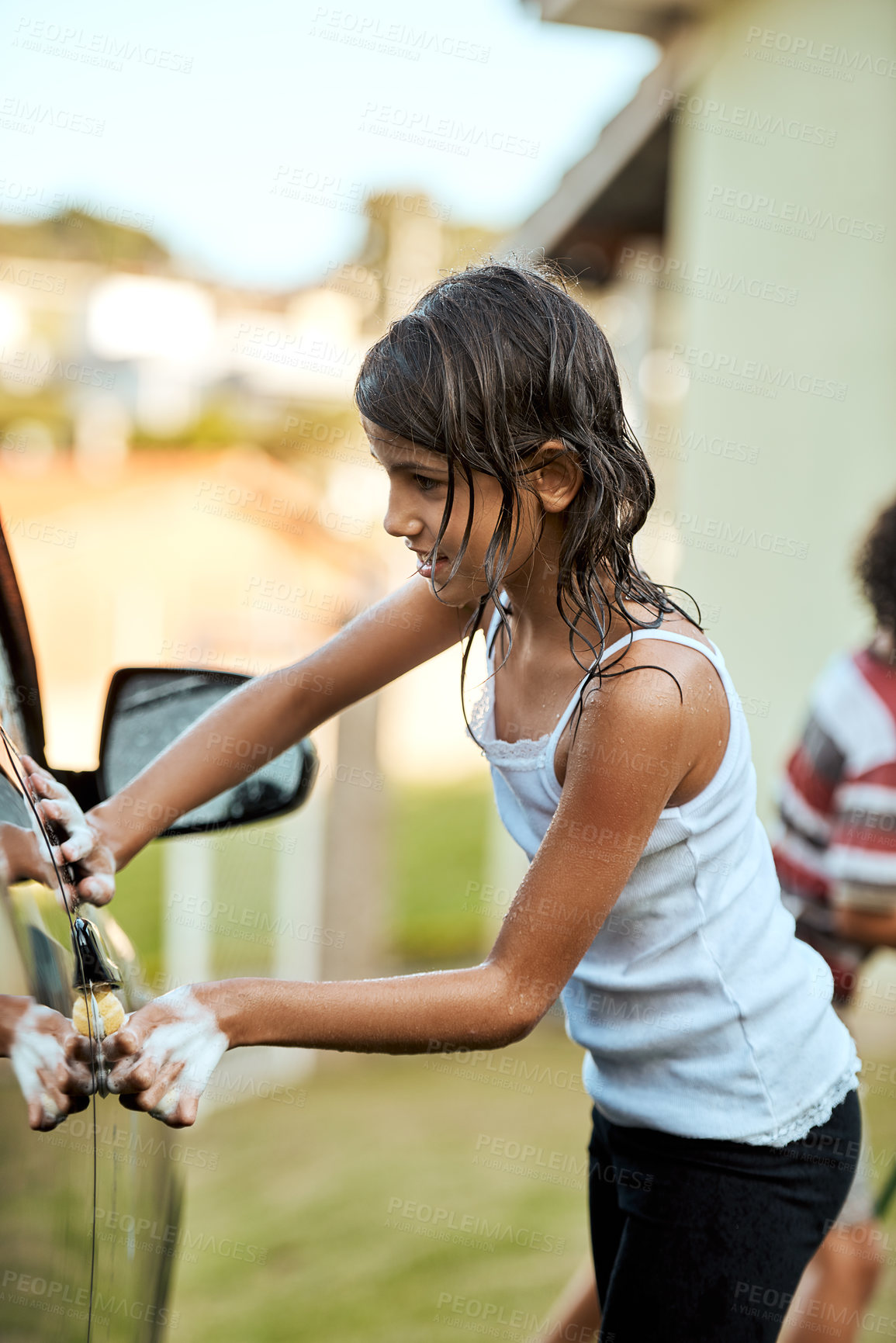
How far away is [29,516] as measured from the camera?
25.5ft

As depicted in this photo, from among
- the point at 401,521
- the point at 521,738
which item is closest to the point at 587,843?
the point at 521,738

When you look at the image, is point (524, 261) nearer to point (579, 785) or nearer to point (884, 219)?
point (579, 785)

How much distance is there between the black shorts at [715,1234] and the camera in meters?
1.46

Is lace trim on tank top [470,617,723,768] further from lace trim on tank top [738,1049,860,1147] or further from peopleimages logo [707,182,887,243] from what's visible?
peopleimages logo [707,182,887,243]

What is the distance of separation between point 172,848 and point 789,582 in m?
2.72

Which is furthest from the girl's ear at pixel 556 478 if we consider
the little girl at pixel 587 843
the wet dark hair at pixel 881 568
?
the wet dark hair at pixel 881 568

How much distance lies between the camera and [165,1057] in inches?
39.2

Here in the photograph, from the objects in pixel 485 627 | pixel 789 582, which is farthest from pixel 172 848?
pixel 485 627

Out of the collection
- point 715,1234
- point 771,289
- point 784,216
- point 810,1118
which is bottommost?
point 715,1234

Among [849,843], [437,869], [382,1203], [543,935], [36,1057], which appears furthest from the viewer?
[437,869]

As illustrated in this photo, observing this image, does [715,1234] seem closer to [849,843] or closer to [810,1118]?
[810,1118]

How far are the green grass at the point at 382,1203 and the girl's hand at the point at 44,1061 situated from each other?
2.59m

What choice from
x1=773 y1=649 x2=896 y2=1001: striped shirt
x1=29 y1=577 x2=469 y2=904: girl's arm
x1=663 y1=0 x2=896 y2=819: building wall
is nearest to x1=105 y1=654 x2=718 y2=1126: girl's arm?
x1=29 y1=577 x2=469 y2=904: girl's arm

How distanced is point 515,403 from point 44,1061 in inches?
28.8
